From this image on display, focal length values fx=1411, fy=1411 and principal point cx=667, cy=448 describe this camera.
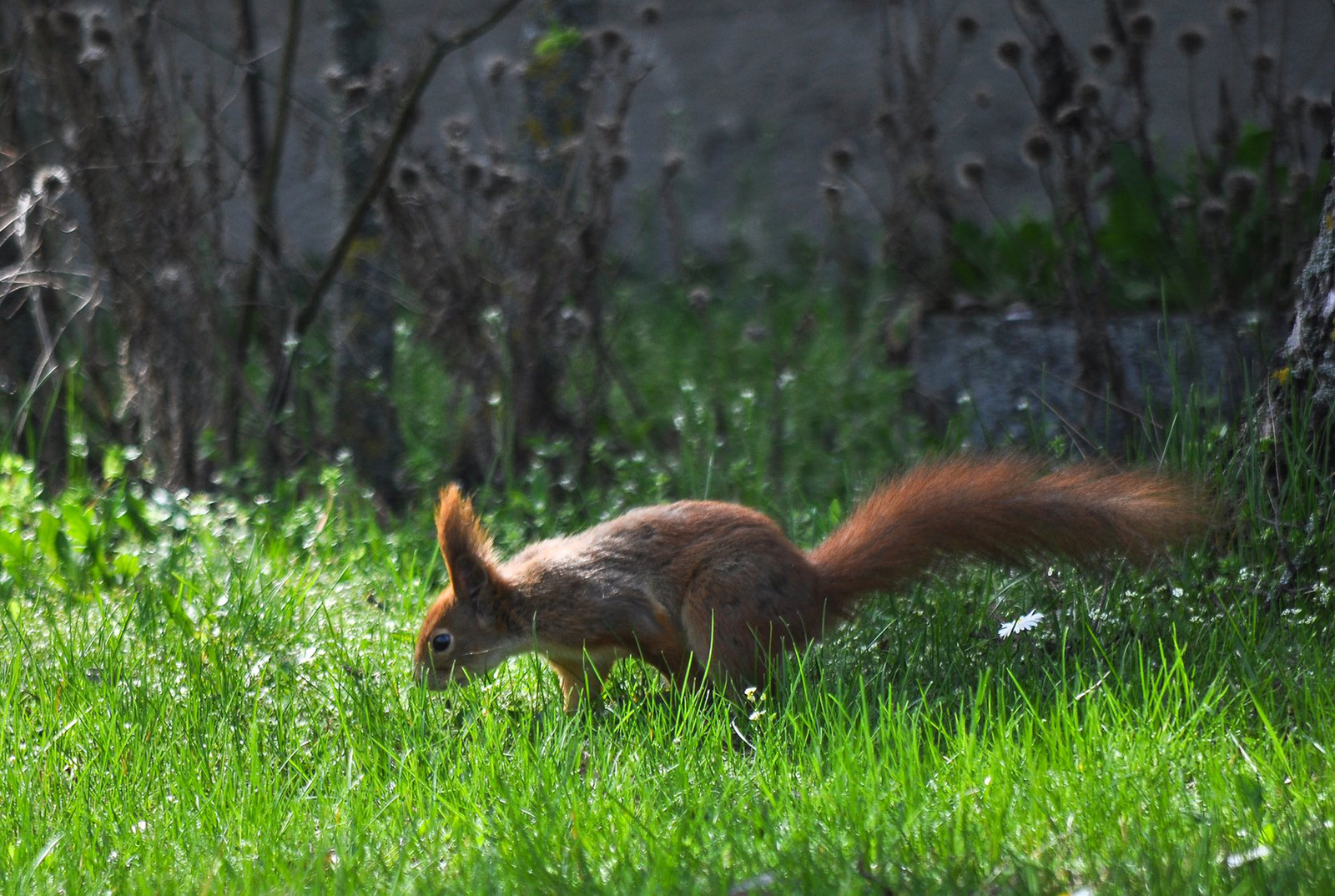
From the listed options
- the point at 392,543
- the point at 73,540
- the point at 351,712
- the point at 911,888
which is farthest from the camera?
the point at 392,543

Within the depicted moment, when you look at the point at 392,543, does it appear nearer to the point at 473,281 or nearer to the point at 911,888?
the point at 473,281

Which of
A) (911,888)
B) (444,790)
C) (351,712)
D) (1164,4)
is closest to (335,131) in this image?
(351,712)

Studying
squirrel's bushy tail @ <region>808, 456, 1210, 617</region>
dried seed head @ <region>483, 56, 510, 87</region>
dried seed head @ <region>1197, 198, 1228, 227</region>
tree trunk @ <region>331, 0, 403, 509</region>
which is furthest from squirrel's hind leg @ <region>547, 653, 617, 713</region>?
dried seed head @ <region>1197, 198, 1228, 227</region>

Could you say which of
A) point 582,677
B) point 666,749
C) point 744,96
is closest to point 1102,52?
point 582,677

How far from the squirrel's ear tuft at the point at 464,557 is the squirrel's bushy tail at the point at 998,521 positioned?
0.71 metres

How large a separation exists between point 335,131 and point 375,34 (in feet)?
1.40

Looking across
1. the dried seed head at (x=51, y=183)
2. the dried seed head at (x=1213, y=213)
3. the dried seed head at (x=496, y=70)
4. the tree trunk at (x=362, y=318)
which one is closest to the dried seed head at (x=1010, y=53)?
the dried seed head at (x=1213, y=213)

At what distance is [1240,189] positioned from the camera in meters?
4.58

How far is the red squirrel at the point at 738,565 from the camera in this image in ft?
9.32

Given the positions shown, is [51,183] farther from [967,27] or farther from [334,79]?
[967,27]

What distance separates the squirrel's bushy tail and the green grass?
17cm

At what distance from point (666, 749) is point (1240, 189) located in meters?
3.09

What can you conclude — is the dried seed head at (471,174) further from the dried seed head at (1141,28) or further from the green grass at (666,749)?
the dried seed head at (1141,28)

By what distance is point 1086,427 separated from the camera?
12.5ft
